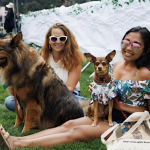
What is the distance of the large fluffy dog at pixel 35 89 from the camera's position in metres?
3.00

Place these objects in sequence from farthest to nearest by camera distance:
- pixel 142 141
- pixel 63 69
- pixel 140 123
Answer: pixel 63 69 < pixel 140 123 < pixel 142 141

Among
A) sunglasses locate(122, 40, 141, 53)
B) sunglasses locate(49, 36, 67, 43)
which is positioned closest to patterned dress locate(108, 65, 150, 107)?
sunglasses locate(122, 40, 141, 53)

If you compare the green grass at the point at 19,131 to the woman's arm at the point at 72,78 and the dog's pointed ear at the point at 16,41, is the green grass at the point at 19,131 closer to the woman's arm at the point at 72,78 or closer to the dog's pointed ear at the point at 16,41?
the woman's arm at the point at 72,78

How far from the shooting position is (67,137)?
8.64 ft

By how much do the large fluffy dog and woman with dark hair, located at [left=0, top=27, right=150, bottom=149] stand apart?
542mm

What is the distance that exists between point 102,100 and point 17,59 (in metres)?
1.33

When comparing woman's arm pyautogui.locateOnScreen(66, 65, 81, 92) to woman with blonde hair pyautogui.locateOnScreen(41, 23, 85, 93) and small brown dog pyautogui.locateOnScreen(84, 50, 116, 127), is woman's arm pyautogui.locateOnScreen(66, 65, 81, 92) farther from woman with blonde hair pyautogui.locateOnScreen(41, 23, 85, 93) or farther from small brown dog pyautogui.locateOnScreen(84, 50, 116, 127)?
small brown dog pyautogui.locateOnScreen(84, 50, 116, 127)

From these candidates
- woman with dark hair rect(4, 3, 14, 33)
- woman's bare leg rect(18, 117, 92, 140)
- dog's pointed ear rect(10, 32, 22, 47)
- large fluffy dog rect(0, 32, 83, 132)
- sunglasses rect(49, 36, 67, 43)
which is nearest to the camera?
woman's bare leg rect(18, 117, 92, 140)

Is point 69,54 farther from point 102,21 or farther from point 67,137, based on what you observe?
point 102,21

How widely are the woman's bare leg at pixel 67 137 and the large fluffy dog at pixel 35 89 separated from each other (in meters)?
0.59

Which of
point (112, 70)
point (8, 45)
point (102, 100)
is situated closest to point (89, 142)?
point (102, 100)

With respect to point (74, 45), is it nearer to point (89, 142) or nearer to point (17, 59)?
point (17, 59)

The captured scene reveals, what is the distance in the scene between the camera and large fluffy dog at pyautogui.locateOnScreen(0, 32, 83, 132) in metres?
3.00

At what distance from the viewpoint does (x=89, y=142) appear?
2752mm
